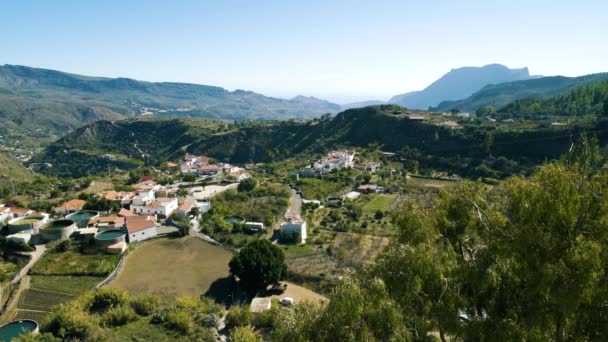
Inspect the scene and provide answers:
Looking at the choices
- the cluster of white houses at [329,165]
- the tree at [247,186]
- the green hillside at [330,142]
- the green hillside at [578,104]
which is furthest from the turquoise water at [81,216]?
the green hillside at [578,104]

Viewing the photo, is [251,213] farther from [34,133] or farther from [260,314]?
[34,133]

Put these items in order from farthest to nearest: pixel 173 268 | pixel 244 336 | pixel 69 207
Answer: pixel 69 207
pixel 173 268
pixel 244 336

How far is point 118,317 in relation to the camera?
21.9 meters

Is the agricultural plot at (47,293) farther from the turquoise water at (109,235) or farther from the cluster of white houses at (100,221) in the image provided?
the turquoise water at (109,235)

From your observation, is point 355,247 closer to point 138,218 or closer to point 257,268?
point 257,268

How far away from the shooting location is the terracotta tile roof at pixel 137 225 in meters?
36.0

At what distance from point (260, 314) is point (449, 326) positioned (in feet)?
56.0

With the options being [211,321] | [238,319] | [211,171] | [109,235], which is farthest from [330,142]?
[211,321]

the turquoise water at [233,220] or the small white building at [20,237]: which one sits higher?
the small white building at [20,237]

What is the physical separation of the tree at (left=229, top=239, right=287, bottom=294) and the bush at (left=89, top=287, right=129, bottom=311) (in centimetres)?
800

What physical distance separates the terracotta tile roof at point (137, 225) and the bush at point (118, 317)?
47.7 ft

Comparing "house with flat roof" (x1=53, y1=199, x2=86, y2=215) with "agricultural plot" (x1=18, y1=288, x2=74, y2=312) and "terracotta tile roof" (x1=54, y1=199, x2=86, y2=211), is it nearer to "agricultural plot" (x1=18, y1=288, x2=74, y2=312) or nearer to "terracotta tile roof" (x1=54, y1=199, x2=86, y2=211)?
"terracotta tile roof" (x1=54, y1=199, x2=86, y2=211)

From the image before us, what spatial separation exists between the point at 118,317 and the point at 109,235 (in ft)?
50.0

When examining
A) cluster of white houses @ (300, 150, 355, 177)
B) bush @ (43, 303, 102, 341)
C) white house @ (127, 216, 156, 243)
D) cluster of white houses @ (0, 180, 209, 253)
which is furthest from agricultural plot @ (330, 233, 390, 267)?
cluster of white houses @ (300, 150, 355, 177)
